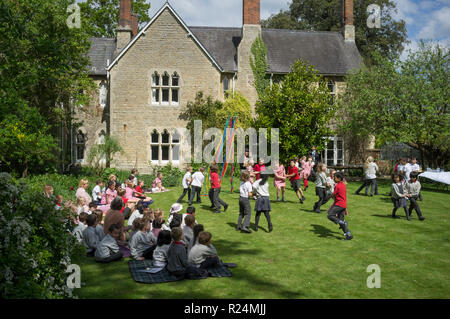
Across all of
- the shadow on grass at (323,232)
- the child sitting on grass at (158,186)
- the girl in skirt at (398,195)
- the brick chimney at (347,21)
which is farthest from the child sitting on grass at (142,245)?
the brick chimney at (347,21)

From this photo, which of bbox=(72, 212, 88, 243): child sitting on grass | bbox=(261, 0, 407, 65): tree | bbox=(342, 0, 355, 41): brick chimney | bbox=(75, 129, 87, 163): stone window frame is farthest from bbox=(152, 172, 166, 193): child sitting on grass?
bbox=(261, 0, 407, 65): tree

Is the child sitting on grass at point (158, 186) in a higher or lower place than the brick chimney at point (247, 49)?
lower

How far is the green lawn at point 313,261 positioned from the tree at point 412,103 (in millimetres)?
10364

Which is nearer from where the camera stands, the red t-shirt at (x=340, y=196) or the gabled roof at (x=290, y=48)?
the red t-shirt at (x=340, y=196)

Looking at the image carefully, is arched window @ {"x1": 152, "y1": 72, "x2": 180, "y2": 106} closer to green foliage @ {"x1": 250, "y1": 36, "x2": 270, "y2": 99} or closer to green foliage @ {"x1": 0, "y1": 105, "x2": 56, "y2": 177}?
green foliage @ {"x1": 250, "y1": 36, "x2": 270, "y2": 99}

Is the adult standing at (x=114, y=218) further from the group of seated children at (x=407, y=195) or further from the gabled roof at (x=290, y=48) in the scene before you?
the gabled roof at (x=290, y=48)

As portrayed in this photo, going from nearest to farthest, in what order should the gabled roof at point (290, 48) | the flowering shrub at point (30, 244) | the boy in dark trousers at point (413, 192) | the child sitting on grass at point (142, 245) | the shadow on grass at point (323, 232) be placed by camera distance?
the flowering shrub at point (30, 244), the child sitting on grass at point (142, 245), the shadow on grass at point (323, 232), the boy in dark trousers at point (413, 192), the gabled roof at point (290, 48)

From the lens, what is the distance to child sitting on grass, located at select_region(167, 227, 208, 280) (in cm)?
817

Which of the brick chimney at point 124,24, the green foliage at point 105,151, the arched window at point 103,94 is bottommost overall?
the green foliage at point 105,151

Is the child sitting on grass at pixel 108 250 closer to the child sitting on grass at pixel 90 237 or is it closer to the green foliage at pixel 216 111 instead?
the child sitting on grass at pixel 90 237

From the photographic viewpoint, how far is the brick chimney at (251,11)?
29.8 m

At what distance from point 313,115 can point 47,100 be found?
16609 mm

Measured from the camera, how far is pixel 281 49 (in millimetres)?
32250

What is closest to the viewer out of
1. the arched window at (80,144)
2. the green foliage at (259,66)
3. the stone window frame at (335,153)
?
the green foliage at (259,66)
